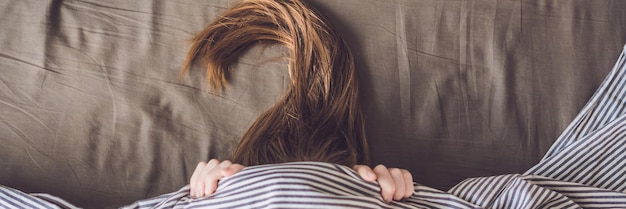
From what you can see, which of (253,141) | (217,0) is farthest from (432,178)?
(217,0)

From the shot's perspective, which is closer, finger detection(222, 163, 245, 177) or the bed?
finger detection(222, 163, 245, 177)

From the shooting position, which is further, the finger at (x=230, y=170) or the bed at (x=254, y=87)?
the bed at (x=254, y=87)

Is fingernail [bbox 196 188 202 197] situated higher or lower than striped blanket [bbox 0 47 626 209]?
lower

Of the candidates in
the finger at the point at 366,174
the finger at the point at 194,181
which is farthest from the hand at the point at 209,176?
the finger at the point at 366,174

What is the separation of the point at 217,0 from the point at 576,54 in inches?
20.6

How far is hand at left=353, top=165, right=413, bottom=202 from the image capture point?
762mm

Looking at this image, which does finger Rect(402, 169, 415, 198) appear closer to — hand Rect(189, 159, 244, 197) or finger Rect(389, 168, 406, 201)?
→ finger Rect(389, 168, 406, 201)

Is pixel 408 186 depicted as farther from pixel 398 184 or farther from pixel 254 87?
pixel 254 87

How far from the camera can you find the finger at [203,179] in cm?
78

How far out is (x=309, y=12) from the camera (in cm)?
93

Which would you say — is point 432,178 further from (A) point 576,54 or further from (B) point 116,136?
(B) point 116,136

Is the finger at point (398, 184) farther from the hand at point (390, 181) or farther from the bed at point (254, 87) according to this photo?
the bed at point (254, 87)

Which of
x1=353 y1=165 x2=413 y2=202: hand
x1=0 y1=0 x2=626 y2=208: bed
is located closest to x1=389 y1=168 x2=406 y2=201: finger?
x1=353 y1=165 x2=413 y2=202: hand

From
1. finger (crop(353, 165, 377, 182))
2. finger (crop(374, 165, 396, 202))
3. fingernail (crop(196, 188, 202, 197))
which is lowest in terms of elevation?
fingernail (crop(196, 188, 202, 197))
